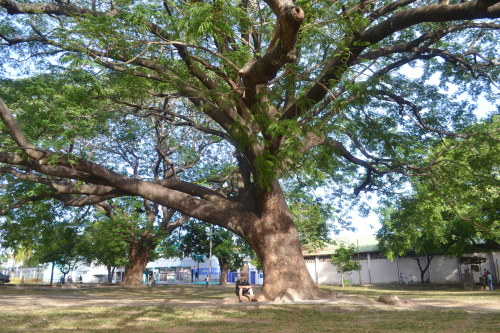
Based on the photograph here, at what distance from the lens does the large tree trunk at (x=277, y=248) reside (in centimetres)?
971

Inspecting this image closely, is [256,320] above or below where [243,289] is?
below

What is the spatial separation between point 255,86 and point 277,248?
449 centimetres

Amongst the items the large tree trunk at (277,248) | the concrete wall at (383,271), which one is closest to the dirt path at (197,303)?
the large tree trunk at (277,248)

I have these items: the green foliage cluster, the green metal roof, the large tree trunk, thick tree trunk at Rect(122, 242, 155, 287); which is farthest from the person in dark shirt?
the green metal roof

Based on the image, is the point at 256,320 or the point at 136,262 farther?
the point at 136,262

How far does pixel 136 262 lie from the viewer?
2214 cm

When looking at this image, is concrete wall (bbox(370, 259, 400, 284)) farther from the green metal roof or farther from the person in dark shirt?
the person in dark shirt

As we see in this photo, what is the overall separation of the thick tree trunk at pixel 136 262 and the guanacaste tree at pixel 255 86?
389 inches

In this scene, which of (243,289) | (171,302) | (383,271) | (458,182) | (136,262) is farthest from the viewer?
(383,271)

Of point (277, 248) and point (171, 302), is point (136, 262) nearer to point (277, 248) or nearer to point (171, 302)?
point (171, 302)

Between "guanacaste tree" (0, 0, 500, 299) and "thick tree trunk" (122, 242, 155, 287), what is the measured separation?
9.89 m

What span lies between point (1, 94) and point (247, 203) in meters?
8.51

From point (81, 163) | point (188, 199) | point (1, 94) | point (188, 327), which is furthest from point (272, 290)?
point (1, 94)

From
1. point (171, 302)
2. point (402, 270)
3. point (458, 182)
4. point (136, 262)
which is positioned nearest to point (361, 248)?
point (402, 270)
